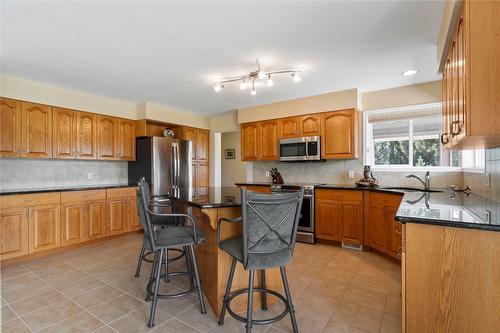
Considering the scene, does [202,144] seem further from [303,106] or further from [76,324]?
[76,324]

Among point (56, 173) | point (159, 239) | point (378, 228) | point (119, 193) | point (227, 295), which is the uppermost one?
→ point (56, 173)

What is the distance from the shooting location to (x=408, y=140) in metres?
3.84

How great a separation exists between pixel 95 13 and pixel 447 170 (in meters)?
4.39

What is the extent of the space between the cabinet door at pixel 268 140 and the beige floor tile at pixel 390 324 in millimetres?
3083

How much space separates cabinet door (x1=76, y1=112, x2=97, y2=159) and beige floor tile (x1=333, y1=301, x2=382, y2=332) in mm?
4139

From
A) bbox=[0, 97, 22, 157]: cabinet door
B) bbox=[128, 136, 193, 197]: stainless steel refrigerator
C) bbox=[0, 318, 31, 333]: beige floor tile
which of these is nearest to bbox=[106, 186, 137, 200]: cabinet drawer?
bbox=[128, 136, 193, 197]: stainless steel refrigerator

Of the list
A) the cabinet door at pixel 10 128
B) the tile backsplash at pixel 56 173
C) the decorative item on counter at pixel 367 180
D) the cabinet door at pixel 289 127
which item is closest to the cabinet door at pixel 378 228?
the decorative item on counter at pixel 367 180

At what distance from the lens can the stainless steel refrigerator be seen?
4543mm

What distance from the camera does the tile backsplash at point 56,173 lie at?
357 centimetres

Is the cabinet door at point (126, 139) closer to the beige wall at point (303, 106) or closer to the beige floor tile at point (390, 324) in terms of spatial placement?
the beige wall at point (303, 106)

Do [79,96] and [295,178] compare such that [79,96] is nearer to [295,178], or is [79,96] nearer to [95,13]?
[95,13]

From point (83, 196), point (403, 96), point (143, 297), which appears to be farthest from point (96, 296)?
point (403, 96)

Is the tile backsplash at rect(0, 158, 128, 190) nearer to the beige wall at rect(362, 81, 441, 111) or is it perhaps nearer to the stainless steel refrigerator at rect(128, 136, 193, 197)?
the stainless steel refrigerator at rect(128, 136, 193, 197)

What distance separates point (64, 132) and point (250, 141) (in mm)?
3069
